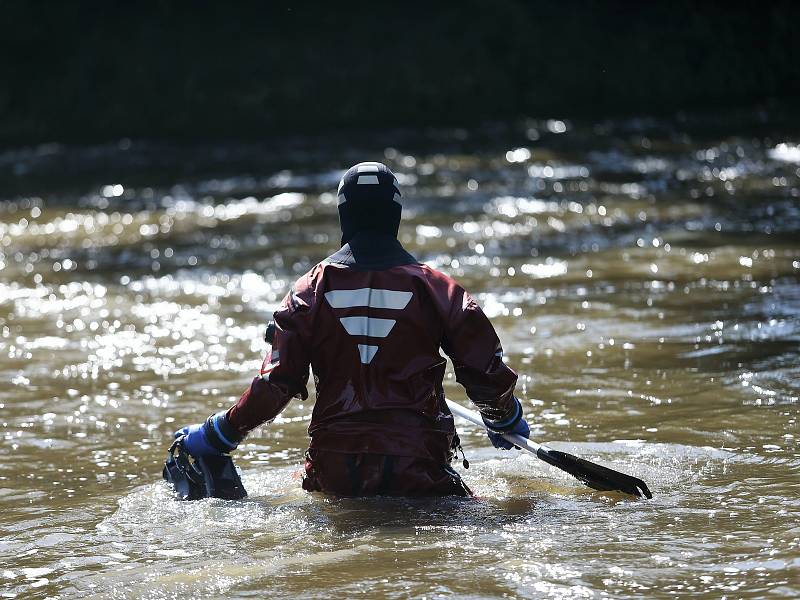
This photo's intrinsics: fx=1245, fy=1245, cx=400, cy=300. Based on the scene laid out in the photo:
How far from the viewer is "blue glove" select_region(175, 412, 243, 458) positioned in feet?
15.7

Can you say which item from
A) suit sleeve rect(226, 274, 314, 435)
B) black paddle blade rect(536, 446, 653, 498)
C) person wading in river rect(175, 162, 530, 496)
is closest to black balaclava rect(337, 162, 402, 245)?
person wading in river rect(175, 162, 530, 496)

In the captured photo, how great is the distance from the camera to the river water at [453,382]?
411 centimetres

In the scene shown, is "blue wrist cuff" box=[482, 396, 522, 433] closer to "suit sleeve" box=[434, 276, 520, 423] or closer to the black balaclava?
"suit sleeve" box=[434, 276, 520, 423]

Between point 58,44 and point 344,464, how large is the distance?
72.5ft

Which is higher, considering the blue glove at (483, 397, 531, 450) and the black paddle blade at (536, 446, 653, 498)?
the blue glove at (483, 397, 531, 450)

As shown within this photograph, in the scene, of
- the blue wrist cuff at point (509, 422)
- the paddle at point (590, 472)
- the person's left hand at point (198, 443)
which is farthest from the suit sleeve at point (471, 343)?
the person's left hand at point (198, 443)

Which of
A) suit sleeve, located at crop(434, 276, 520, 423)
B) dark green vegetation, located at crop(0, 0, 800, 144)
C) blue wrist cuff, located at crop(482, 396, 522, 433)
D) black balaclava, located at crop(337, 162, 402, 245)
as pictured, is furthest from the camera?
dark green vegetation, located at crop(0, 0, 800, 144)

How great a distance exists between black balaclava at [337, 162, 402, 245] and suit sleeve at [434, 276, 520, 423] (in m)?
0.32

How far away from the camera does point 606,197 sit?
14.2 metres

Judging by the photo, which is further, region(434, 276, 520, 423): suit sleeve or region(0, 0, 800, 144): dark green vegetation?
region(0, 0, 800, 144): dark green vegetation

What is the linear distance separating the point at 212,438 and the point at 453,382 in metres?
2.83

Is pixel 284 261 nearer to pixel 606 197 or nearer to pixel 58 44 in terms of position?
pixel 606 197

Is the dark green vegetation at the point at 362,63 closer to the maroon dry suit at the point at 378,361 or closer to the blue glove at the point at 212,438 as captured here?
the blue glove at the point at 212,438

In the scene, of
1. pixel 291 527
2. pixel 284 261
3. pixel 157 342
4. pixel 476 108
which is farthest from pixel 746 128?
pixel 291 527
